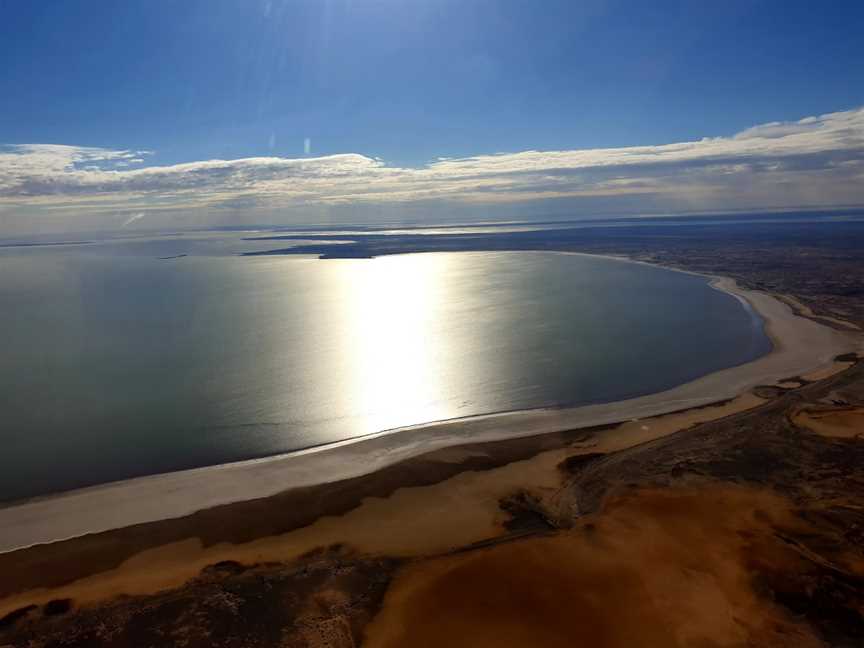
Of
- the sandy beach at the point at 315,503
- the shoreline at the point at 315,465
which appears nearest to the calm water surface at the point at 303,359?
the shoreline at the point at 315,465

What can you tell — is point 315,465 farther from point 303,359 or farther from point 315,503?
point 303,359

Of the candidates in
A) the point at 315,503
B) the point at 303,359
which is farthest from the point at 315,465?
the point at 303,359

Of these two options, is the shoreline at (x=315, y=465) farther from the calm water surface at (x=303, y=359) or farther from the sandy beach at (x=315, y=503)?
the calm water surface at (x=303, y=359)

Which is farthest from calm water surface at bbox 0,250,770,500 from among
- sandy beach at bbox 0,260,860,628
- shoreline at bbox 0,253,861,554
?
sandy beach at bbox 0,260,860,628

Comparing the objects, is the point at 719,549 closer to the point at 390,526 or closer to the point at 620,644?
the point at 620,644

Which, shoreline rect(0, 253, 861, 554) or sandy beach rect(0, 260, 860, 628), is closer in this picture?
sandy beach rect(0, 260, 860, 628)

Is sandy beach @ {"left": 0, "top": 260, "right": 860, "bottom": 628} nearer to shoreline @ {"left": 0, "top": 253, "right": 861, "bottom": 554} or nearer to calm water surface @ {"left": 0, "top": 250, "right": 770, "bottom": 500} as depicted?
shoreline @ {"left": 0, "top": 253, "right": 861, "bottom": 554}
